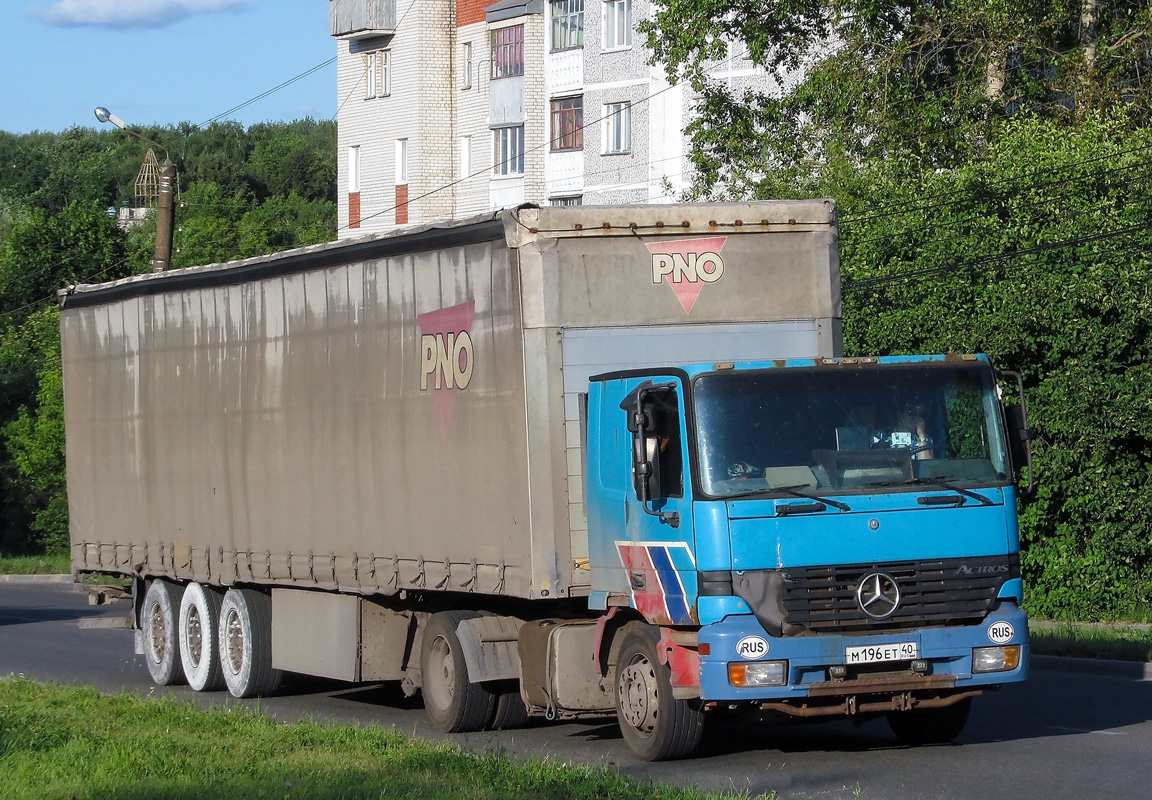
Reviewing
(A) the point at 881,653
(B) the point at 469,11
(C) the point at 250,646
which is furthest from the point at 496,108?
(A) the point at 881,653

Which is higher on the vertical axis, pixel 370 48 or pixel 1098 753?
pixel 370 48

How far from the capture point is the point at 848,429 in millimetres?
9680

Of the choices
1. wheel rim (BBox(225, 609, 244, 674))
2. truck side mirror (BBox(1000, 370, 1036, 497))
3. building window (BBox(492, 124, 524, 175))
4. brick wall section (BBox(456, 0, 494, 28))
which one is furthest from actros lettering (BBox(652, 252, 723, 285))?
brick wall section (BBox(456, 0, 494, 28))

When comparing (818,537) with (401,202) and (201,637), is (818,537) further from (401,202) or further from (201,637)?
(401,202)

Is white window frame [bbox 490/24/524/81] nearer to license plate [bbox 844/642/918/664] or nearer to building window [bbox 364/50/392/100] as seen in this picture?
building window [bbox 364/50/392/100]

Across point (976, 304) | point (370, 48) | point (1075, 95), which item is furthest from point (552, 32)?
point (976, 304)

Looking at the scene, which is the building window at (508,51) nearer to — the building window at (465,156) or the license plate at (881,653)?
the building window at (465,156)

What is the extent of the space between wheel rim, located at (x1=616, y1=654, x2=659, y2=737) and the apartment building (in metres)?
39.8

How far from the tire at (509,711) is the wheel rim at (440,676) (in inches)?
13.7

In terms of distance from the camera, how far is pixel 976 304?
2073 centimetres

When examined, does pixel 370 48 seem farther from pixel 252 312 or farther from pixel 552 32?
pixel 252 312

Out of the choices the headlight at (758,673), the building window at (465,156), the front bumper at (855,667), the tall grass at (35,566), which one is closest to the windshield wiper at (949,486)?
the front bumper at (855,667)

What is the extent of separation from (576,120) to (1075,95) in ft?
94.0

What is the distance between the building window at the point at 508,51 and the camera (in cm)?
5772
